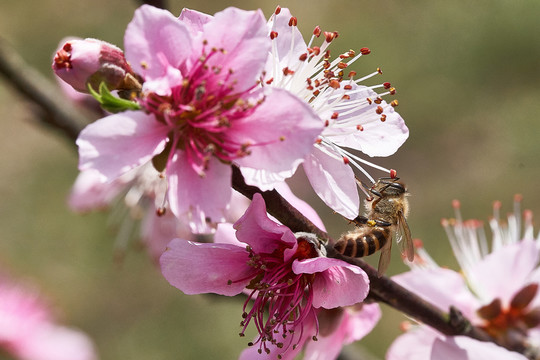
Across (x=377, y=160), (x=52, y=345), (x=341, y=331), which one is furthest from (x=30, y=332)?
(x=377, y=160)

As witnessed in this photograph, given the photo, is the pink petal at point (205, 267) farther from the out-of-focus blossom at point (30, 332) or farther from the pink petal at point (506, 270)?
the out-of-focus blossom at point (30, 332)

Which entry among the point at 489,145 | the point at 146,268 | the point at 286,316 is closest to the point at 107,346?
the point at 146,268

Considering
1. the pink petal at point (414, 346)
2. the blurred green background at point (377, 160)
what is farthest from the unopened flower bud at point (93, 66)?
the blurred green background at point (377, 160)

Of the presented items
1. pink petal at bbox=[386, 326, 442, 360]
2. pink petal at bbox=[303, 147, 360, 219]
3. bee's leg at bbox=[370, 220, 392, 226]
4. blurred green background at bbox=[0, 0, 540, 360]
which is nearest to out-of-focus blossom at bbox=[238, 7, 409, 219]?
pink petal at bbox=[303, 147, 360, 219]

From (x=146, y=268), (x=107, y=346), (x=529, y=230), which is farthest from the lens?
(x=146, y=268)

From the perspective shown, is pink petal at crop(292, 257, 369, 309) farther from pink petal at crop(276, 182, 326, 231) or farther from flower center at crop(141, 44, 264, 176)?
flower center at crop(141, 44, 264, 176)

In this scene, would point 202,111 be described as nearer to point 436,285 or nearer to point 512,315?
point 436,285

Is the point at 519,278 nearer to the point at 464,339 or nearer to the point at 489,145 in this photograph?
the point at 464,339
